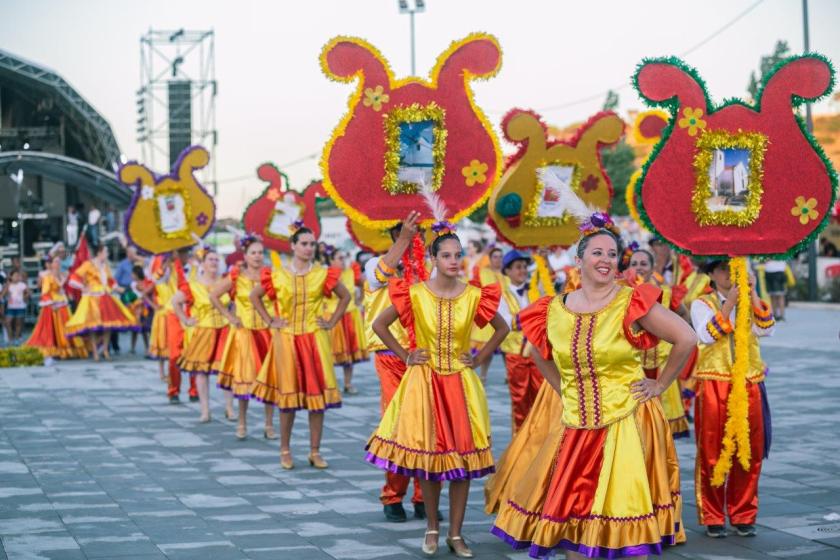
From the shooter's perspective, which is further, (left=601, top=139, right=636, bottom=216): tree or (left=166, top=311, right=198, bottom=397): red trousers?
(left=601, top=139, right=636, bottom=216): tree

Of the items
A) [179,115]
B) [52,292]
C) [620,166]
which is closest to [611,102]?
[620,166]

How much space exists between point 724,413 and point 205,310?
6.86 metres

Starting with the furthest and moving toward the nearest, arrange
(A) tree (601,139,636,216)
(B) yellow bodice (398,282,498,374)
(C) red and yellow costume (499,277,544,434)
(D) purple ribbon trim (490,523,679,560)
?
1. (A) tree (601,139,636,216)
2. (C) red and yellow costume (499,277,544,434)
3. (B) yellow bodice (398,282,498,374)
4. (D) purple ribbon trim (490,523,679,560)

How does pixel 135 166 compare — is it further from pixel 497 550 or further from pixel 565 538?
pixel 565 538

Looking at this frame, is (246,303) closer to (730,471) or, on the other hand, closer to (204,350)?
(204,350)

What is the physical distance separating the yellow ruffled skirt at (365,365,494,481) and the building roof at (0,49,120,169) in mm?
27635

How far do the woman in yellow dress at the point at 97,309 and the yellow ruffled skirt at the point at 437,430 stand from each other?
44.4ft

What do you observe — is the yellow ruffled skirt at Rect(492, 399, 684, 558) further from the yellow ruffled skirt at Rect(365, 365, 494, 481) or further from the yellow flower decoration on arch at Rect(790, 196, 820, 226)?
the yellow flower decoration on arch at Rect(790, 196, 820, 226)

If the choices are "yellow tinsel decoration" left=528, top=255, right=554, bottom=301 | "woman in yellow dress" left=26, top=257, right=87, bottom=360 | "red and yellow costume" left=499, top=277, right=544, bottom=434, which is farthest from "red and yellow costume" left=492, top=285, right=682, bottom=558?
"woman in yellow dress" left=26, top=257, right=87, bottom=360

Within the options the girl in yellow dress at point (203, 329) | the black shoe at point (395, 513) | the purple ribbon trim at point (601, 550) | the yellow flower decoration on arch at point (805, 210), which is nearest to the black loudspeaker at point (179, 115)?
the girl in yellow dress at point (203, 329)

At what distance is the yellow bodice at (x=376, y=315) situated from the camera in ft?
25.2

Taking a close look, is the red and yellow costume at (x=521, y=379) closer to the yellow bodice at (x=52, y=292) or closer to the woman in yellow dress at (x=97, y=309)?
the woman in yellow dress at (x=97, y=309)

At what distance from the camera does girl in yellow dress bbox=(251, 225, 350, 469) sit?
9.48m

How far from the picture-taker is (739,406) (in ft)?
22.9
